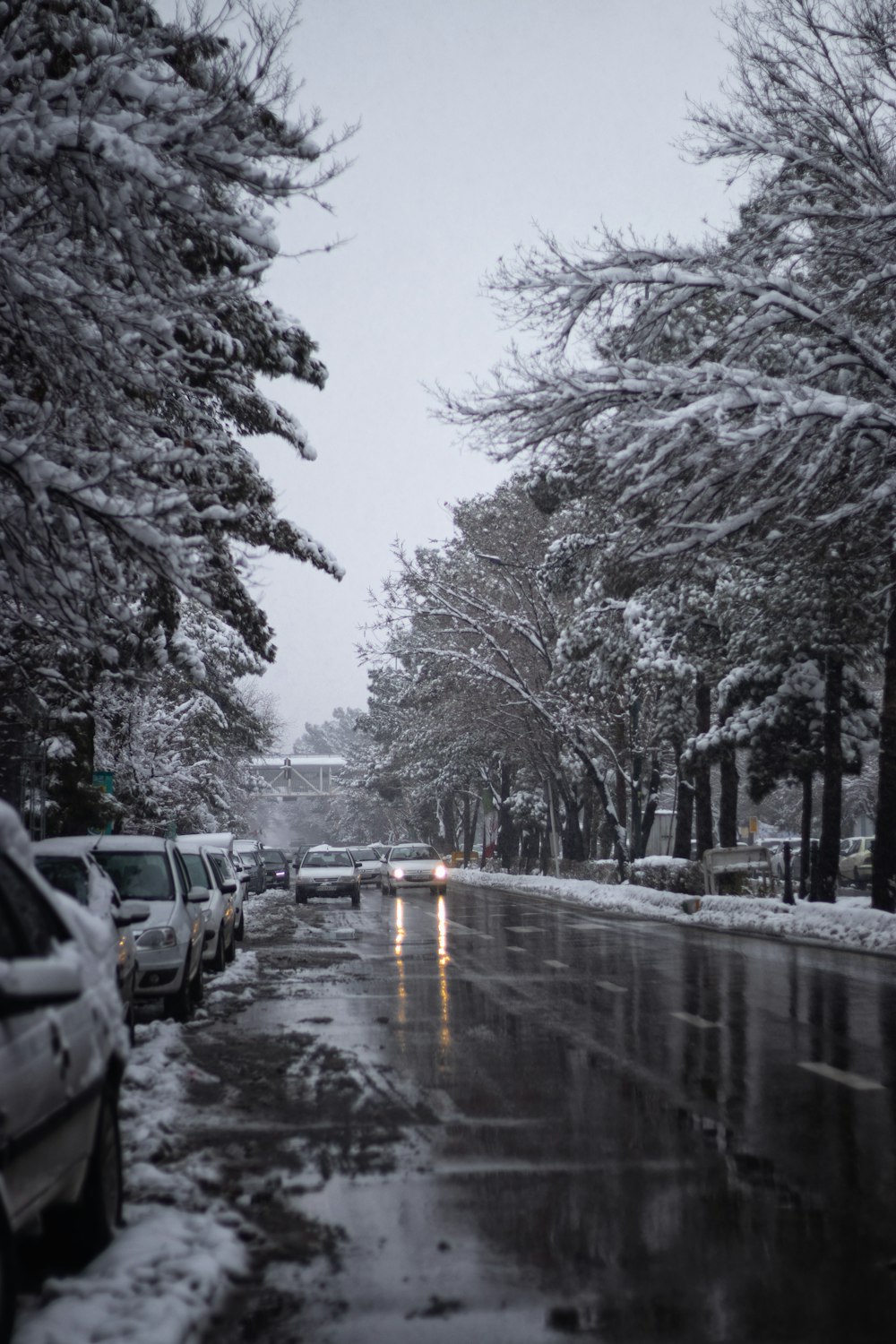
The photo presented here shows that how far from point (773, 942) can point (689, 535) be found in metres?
7.37

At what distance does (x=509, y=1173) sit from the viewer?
7016 millimetres

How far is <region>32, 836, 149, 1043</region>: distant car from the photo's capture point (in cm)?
1042

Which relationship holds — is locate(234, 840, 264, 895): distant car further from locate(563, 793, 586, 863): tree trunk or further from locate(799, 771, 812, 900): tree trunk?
locate(799, 771, 812, 900): tree trunk

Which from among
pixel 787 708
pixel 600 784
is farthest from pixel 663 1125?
pixel 600 784

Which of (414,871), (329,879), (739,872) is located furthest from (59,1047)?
(414,871)

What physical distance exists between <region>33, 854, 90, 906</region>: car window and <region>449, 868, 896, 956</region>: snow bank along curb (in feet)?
39.6

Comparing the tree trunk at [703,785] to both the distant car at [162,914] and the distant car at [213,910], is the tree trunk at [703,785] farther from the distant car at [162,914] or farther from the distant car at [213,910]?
the distant car at [162,914]

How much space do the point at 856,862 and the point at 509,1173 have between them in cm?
4055

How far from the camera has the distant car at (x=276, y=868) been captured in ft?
189

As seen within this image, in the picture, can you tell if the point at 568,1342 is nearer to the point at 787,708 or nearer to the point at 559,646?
the point at 787,708

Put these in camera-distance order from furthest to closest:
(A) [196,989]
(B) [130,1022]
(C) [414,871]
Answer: (C) [414,871], (A) [196,989], (B) [130,1022]

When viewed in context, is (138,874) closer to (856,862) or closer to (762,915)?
(762,915)

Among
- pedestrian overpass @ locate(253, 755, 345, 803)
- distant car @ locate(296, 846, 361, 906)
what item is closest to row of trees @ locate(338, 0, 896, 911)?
distant car @ locate(296, 846, 361, 906)

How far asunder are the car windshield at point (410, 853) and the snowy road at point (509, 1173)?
105 feet
